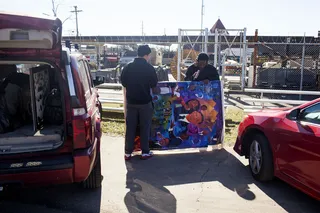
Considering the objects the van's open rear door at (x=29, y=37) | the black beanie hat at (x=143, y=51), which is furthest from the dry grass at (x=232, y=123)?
the van's open rear door at (x=29, y=37)

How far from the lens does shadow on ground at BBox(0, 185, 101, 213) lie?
11.8 feet

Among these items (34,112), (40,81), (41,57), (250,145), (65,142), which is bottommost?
(250,145)

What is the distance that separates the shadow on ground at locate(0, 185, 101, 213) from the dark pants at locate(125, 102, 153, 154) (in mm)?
1234

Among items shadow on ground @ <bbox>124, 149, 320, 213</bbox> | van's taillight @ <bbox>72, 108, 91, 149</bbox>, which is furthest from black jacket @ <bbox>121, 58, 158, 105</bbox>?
van's taillight @ <bbox>72, 108, 91, 149</bbox>

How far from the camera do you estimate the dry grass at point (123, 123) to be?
22.1ft

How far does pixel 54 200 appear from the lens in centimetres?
383

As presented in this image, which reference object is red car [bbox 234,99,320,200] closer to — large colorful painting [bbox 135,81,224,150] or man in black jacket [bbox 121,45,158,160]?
large colorful painting [bbox 135,81,224,150]

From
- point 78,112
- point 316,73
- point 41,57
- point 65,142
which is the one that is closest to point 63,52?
point 41,57

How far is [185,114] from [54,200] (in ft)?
8.89

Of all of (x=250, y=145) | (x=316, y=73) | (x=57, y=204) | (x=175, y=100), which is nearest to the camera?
(x=57, y=204)

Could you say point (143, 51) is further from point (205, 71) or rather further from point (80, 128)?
point (80, 128)

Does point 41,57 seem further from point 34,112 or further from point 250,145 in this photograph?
point 250,145

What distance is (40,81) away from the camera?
4.02m

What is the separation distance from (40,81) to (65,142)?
1.17 m
